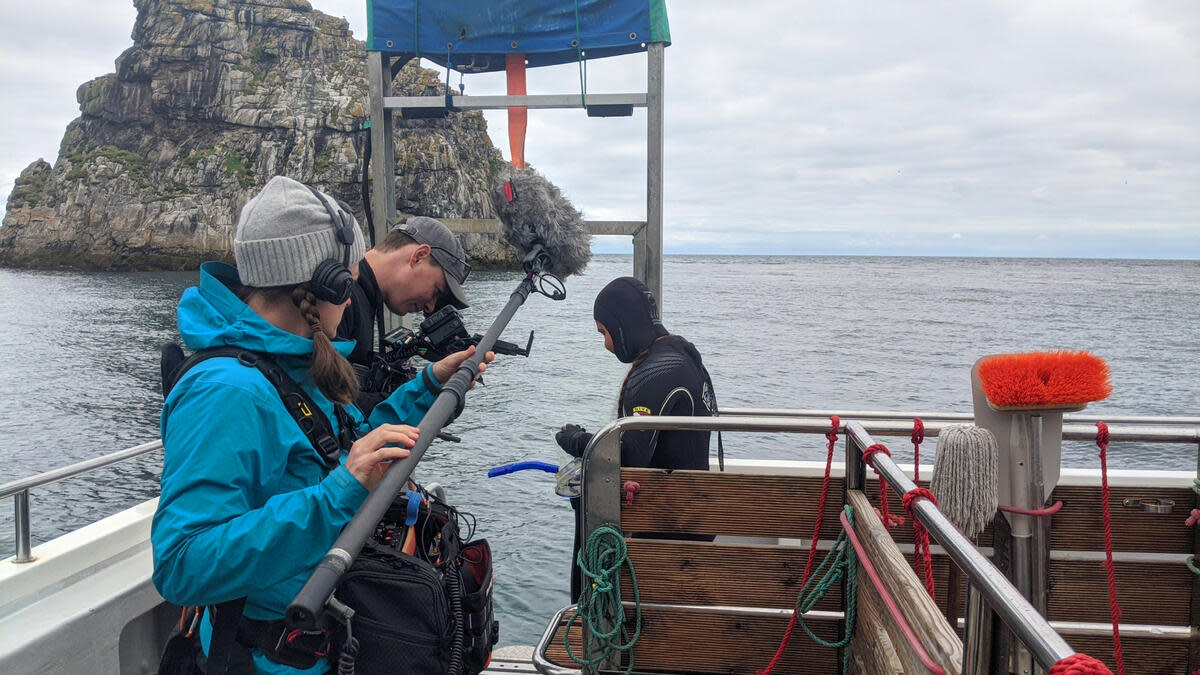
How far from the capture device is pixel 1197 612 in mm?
2686

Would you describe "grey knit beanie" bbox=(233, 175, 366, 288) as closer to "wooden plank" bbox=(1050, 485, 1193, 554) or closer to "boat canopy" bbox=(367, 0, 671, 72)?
"wooden plank" bbox=(1050, 485, 1193, 554)

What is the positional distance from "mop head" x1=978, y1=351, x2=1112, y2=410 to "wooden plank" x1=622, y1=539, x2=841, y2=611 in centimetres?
97

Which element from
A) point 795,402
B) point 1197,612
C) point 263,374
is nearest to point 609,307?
point 263,374

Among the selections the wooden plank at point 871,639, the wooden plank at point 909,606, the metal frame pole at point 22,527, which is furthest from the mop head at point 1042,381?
the metal frame pole at point 22,527

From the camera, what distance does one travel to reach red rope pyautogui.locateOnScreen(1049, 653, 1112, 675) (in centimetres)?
90

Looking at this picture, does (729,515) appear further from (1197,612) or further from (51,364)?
(51,364)

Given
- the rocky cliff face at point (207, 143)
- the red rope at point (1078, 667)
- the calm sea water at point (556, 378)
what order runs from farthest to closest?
the rocky cliff face at point (207, 143) → the calm sea water at point (556, 378) → the red rope at point (1078, 667)

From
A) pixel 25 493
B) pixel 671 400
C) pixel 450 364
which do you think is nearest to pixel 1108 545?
pixel 671 400

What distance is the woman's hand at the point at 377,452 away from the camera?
1.56 m

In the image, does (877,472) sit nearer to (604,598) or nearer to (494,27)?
(604,598)

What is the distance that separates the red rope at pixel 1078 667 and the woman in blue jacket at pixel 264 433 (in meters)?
1.12

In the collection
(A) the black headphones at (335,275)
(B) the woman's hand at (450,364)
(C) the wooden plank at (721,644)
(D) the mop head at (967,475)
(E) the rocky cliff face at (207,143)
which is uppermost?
(E) the rocky cliff face at (207,143)

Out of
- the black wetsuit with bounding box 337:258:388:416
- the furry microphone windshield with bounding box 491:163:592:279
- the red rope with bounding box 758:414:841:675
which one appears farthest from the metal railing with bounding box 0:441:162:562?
the red rope with bounding box 758:414:841:675

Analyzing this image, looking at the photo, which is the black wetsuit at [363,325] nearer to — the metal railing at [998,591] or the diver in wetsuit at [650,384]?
the diver in wetsuit at [650,384]
